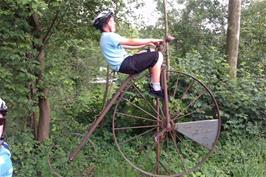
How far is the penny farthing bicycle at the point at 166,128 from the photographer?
15.5 ft

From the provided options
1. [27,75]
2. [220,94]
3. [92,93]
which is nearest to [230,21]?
[220,94]

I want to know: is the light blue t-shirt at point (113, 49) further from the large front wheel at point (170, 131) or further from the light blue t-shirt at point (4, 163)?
the light blue t-shirt at point (4, 163)

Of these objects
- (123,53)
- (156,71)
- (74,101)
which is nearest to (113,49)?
(123,53)

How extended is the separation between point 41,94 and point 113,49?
2.13m

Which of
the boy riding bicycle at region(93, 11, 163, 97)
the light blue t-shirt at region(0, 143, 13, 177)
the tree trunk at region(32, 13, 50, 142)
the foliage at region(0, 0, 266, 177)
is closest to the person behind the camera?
the light blue t-shirt at region(0, 143, 13, 177)

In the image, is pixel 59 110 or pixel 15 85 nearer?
pixel 15 85

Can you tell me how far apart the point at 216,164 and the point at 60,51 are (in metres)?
2.64

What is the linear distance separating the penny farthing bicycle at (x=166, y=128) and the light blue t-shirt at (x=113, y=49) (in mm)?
229

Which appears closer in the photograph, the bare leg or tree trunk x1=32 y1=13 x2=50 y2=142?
the bare leg

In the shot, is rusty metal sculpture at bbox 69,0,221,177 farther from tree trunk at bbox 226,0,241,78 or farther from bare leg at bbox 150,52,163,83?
tree trunk at bbox 226,0,241,78

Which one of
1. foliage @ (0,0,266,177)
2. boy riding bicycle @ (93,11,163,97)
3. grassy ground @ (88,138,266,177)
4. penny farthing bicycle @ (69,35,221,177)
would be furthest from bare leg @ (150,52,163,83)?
grassy ground @ (88,138,266,177)

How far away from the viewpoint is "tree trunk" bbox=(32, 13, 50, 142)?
6.11 m

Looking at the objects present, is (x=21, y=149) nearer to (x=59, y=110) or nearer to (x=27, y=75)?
(x=27, y=75)

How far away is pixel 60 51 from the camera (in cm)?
668
